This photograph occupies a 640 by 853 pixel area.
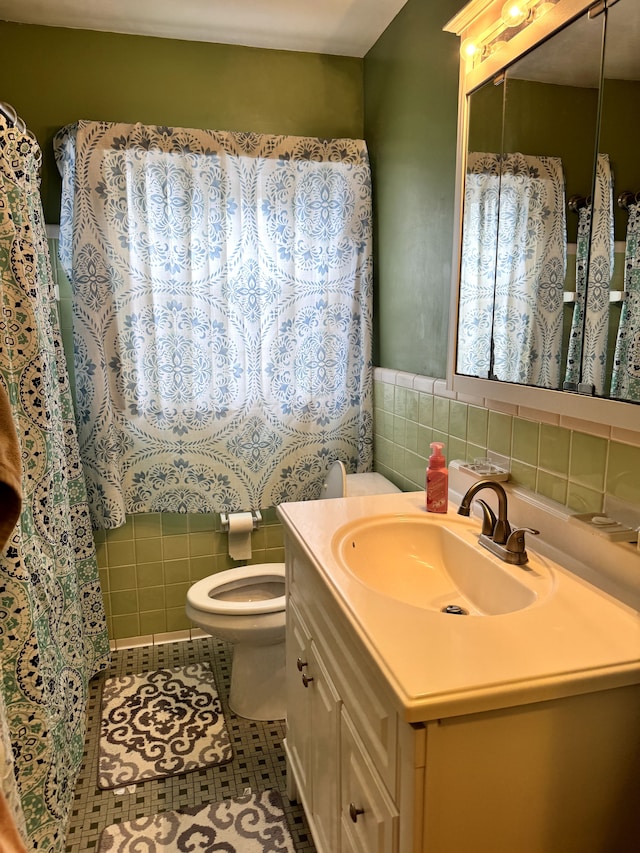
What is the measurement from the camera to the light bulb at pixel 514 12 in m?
1.34

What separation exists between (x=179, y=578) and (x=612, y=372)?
203cm

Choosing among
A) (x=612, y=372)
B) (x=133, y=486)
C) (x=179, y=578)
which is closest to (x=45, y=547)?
(x=133, y=486)

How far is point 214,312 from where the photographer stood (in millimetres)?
2361

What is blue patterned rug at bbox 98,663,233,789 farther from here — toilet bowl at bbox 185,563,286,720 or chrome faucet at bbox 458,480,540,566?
chrome faucet at bbox 458,480,540,566

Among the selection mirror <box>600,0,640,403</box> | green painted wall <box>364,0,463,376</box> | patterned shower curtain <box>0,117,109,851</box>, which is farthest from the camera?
green painted wall <box>364,0,463,376</box>

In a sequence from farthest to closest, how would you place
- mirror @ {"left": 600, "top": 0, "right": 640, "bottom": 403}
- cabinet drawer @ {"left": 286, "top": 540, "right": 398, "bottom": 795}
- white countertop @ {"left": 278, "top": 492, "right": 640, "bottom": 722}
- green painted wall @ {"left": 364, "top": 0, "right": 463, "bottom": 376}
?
green painted wall @ {"left": 364, "top": 0, "right": 463, "bottom": 376} → mirror @ {"left": 600, "top": 0, "right": 640, "bottom": 403} → cabinet drawer @ {"left": 286, "top": 540, "right": 398, "bottom": 795} → white countertop @ {"left": 278, "top": 492, "right": 640, "bottom": 722}

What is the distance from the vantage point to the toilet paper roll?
2514 millimetres

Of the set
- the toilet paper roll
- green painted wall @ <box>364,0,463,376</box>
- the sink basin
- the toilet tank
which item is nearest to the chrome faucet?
the sink basin

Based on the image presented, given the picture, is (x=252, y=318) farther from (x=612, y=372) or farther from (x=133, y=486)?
(x=612, y=372)

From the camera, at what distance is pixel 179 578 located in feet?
8.56

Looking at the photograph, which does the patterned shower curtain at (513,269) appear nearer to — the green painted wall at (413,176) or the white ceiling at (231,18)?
the green painted wall at (413,176)

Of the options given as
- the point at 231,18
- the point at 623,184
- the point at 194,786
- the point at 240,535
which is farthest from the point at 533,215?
the point at 194,786

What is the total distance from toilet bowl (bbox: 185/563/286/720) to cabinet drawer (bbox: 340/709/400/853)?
32.9 inches

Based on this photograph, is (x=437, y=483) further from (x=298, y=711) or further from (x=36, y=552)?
Result: (x=36, y=552)
